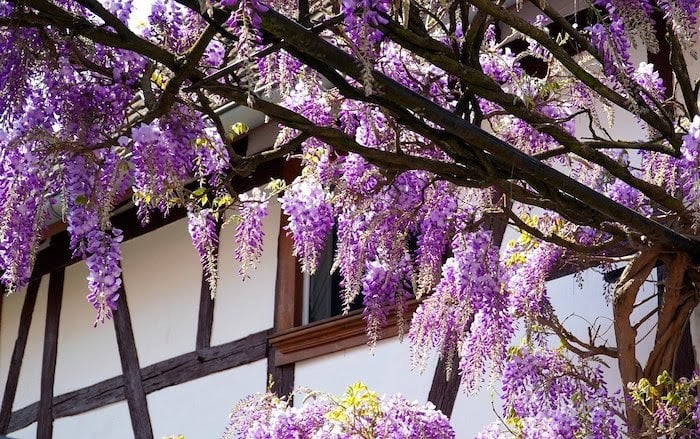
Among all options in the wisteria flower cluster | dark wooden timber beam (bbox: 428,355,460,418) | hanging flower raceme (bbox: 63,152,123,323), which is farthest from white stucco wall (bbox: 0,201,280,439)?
hanging flower raceme (bbox: 63,152,123,323)

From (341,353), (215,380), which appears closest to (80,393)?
(215,380)

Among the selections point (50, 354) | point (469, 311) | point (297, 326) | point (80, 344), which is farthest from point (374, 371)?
point (50, 354)

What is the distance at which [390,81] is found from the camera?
10.3 feet

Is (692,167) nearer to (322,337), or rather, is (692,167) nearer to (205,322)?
(322,337)

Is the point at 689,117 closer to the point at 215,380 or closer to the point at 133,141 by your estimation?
the point at 133,141

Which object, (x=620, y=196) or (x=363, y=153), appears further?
(x=620, y=196)

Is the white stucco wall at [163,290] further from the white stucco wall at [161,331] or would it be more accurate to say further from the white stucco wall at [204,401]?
the white stucco wall at [204,401]

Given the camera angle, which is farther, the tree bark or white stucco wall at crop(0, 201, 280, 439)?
white stucco wall at crop(0, 201, 280, 439)

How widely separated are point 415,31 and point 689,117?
1.21m

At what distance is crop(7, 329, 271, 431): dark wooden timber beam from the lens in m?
6.23

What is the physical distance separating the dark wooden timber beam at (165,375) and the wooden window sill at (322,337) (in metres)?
0.19

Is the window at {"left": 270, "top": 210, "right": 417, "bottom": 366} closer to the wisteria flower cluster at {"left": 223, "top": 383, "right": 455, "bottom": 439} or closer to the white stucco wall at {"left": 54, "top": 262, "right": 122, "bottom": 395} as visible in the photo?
the wisteria flower cluster at {"left": 223, "top": 383, "right": 455, "bottom": 439}

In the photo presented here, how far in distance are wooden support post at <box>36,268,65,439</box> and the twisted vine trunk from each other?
14.4ft

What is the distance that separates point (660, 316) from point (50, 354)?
466cm
